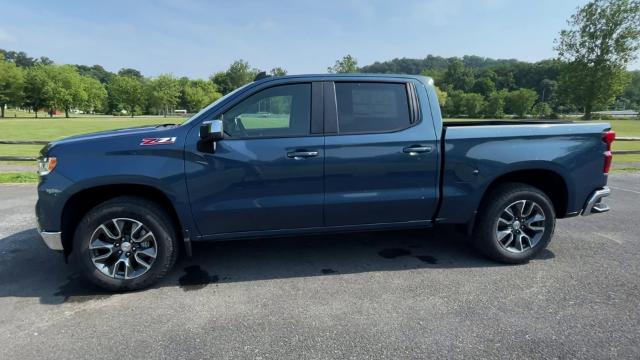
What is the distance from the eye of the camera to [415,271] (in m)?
3.95

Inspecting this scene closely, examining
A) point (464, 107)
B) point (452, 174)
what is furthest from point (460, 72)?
point (452, 174)

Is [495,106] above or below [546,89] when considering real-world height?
below

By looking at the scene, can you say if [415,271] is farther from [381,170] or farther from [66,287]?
[66,287]

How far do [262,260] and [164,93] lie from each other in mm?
102982

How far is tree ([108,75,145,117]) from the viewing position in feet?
323

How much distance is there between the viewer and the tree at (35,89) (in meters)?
80.4

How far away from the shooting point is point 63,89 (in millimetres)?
83000

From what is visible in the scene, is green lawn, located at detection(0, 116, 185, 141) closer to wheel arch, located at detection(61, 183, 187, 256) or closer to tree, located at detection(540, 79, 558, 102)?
wheel arch, located at detection(61, 183, 187, 256)

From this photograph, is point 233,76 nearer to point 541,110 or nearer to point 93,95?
point 93,95

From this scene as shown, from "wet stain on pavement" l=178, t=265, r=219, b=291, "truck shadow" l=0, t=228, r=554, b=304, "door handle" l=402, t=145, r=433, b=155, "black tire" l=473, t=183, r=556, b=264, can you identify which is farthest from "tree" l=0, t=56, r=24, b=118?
"black tire" l=473, t=183, r=556, b=264

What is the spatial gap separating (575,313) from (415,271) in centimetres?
137

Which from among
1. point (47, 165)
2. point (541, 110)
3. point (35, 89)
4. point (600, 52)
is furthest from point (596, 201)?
point (541, 110)

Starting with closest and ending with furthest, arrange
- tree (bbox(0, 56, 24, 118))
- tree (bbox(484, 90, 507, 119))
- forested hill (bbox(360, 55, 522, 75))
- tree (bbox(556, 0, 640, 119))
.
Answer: tree (bbox(556, 0, 640, 119)) → tree (bbox(0, 56, 24, 118)) → tree (bbox(484, 90, 507, 119)) → forested hill (bbox(360, 55, 522, 75))

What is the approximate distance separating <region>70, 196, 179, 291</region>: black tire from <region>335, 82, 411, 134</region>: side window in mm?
1868
